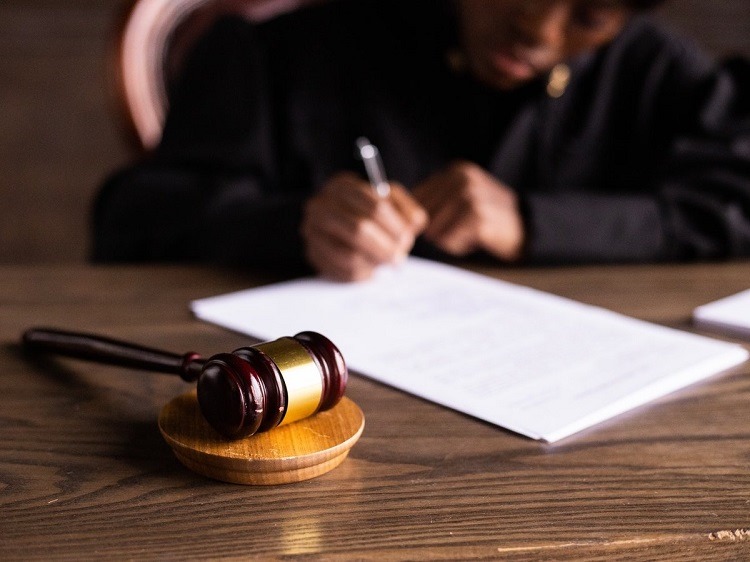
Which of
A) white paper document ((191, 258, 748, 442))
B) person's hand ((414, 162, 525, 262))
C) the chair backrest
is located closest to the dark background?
the chair backrest

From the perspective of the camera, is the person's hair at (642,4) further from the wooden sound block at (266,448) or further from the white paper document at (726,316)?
the wooden sound block at (266,448)

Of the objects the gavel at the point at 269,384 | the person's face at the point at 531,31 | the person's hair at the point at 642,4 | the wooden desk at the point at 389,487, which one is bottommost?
the wooden desk at the point at 389,487

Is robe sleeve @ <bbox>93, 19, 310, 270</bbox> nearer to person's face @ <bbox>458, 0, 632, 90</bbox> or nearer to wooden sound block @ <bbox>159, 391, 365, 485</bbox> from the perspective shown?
person's face @ <bbox>458, 0, 632, 90</bbox>

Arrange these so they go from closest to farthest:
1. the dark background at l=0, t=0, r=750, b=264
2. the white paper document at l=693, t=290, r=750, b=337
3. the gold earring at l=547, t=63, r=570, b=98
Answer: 1. the white paper document at l=693, t=290, r=750, b=337
2. the gold earring at l=547, t=63, r=570, b=98
3. the dark background at l=0, t=0, r=750, b=264

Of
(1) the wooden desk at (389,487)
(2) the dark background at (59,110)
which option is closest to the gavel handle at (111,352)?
(1) the wooden desk at (389,487)

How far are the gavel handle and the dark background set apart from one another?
166cm

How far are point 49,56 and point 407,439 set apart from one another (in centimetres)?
199

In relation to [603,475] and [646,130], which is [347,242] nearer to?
[603,475]

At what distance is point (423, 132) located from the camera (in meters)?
1.37

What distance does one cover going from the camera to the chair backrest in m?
1.32

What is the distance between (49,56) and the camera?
2.23 m

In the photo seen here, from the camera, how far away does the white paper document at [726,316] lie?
2.56 ft

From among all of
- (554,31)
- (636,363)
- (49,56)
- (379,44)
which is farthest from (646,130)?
(49,56)

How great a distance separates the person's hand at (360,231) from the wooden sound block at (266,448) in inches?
16.2
